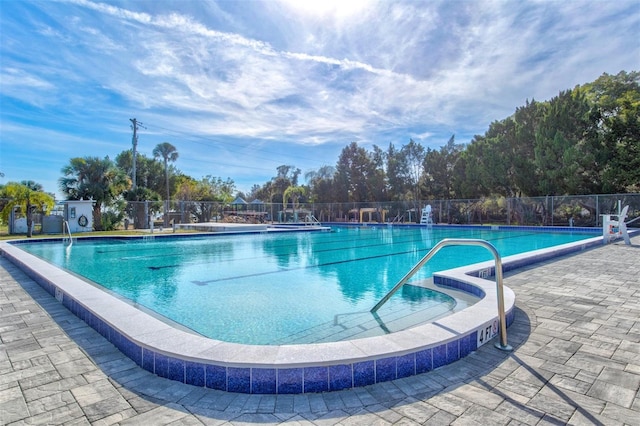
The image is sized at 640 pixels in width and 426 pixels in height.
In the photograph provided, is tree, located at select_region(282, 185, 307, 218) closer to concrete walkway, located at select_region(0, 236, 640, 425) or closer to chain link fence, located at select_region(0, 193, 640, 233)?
chain link fence, located at select_region(0, 193, 640, 233)

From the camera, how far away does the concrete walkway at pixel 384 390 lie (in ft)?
5.62

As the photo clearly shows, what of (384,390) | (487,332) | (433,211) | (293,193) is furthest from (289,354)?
(293,193)

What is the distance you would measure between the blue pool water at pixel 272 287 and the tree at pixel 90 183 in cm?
715

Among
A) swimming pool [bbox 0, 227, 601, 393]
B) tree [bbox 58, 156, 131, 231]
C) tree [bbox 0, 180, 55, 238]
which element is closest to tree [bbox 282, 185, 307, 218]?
tree [bbox 58, 156, 131, 231]

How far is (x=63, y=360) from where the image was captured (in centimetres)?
241

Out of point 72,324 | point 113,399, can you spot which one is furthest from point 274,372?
point 72,324

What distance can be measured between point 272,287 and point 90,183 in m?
16.1

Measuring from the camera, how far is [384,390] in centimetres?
201

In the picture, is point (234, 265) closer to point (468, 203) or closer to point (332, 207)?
point (468, 203)

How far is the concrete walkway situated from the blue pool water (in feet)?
3.84

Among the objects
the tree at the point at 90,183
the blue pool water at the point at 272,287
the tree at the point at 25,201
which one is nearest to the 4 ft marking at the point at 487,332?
the blue pool water at the point at 272,287

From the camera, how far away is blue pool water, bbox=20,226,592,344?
3.69m

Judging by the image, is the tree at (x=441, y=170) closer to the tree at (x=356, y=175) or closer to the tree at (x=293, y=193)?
the tree at (x=356, y=175)

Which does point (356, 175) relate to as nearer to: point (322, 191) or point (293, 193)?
point (322, 191)
